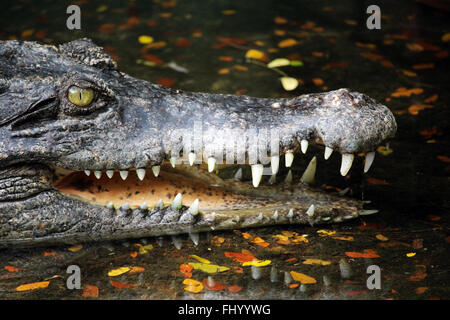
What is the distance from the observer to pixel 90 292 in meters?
4.00

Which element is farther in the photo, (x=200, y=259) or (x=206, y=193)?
(x=206, y=193)

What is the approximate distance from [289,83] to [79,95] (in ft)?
11.0

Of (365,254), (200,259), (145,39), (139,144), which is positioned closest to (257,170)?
(200,259)

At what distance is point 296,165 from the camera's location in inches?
225

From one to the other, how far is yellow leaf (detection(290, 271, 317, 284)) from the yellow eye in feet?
6.04

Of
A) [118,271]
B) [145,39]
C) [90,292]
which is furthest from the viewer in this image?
[145,39]

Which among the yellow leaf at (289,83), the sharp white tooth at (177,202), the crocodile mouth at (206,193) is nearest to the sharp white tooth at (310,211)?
the crocodile mouth at (206,193)

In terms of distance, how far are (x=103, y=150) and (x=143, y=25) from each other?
5.01m

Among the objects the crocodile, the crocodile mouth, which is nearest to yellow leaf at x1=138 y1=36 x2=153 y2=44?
the crocodile

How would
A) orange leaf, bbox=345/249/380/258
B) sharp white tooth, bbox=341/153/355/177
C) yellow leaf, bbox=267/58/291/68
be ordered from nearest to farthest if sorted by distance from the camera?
1. sharp white tooth, bbox=341/153/355/177
2. orange leaf, bbox=345/249/380/258
3. yellow leaf, bbox=267/58/291/68

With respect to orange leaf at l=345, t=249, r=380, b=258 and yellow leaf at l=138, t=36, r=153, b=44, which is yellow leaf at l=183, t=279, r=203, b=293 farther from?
yellow leaf at l=138, t=36, r=153, b=44

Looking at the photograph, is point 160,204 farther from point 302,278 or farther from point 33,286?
point 302,278

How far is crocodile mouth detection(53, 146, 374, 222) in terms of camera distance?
15.3 feet

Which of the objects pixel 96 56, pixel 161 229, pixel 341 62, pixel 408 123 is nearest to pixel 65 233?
pixel 161 229
